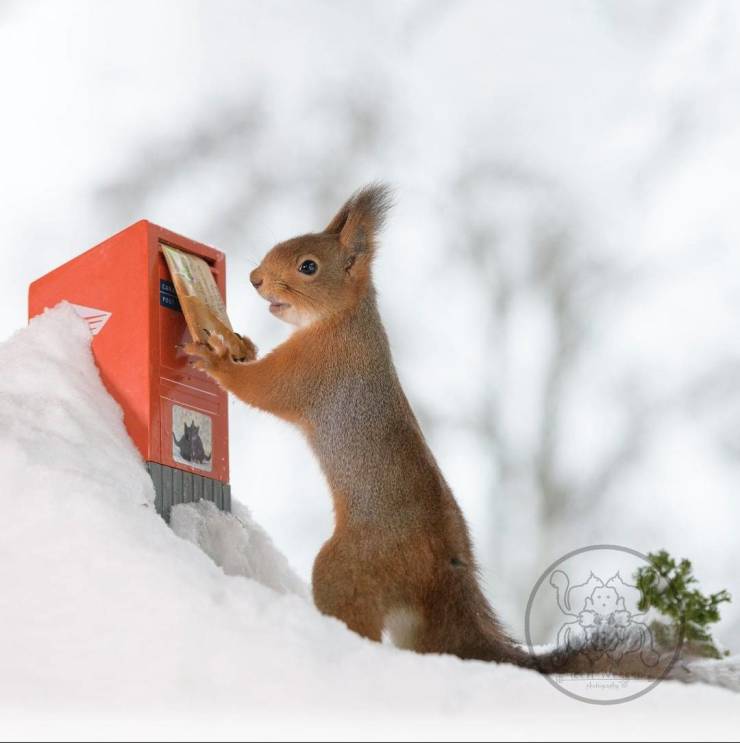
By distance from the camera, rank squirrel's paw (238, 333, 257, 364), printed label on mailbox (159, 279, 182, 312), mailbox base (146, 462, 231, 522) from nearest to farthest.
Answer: mailbox base (146, 462, 231, 522) < printed label on mailbox (159, 279, 182, 312) < squirrel's paw (238, 333, 257, 364)

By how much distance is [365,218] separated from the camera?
227 centimetres

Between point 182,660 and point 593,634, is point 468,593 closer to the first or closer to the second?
point 593,634

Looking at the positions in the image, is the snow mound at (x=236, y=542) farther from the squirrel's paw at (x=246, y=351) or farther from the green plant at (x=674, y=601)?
the green plant at (x=674, y=601)

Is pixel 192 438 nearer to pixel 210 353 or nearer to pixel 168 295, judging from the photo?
pixel 210 353

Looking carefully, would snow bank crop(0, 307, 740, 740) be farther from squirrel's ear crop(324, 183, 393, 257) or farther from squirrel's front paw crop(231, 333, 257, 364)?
squirrel's ear crop(324, 183, 393, 257)

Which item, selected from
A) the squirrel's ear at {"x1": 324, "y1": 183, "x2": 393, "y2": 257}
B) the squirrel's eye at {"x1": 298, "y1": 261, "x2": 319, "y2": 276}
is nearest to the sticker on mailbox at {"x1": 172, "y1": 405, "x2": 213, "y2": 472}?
the squirrel's eye at {"x1": 298, "y1": 261, "x2": 319, "y2": 276}

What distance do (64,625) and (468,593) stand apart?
0.73m

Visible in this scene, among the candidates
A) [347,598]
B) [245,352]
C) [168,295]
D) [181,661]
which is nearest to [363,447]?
[347,598]

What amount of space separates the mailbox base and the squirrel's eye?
48cm

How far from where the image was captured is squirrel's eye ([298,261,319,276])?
2215 mm

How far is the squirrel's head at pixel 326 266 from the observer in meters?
2.20

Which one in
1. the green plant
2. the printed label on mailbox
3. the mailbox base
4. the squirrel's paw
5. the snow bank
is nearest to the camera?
the snow bank

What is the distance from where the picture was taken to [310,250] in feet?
7.32

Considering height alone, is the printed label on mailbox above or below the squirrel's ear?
below
